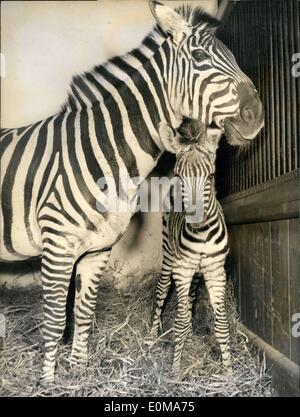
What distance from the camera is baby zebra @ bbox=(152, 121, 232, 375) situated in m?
2.27

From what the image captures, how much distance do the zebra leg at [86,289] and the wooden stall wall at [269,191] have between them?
675mm

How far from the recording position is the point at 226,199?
2.58m

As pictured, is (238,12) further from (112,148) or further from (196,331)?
(196,331)

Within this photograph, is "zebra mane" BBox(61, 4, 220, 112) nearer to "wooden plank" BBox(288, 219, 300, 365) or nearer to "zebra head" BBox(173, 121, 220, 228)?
"zebra head" BBox(173, 121, 220, 228)

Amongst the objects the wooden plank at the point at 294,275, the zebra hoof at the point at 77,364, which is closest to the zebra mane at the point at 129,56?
the wooden plank at the point at 294,275

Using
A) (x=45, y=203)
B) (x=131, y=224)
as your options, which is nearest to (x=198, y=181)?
(x=131, y=224)

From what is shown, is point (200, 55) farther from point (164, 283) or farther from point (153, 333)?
point (153, 333)

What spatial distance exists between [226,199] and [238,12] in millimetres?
936

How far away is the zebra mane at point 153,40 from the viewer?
7.75 feet

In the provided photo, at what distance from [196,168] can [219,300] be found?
0.65m

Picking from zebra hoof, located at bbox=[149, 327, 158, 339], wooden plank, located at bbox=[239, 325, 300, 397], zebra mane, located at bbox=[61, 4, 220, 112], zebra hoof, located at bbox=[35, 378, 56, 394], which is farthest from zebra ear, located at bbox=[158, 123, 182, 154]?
zebra hoof, located at bbox=[35, 378, 56, 394]

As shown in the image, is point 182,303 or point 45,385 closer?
point 45,385

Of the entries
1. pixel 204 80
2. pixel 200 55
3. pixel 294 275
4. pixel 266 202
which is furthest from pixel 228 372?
Answer: pixel 200 55

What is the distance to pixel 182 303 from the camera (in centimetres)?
236
